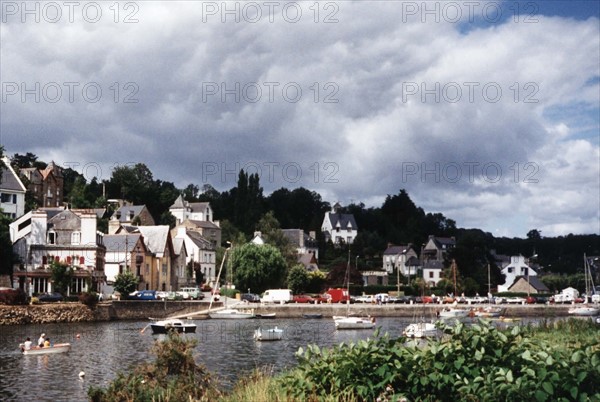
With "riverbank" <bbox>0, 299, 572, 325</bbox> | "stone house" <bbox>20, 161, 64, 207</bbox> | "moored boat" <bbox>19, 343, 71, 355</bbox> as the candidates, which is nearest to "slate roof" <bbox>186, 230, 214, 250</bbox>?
"stone house" <bbox>20, 161, 64, 207</bbox>

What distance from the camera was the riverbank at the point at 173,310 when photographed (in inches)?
3162

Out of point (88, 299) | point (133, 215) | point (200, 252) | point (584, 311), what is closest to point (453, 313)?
point (584, 311)

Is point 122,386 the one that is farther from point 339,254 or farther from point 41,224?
point 339,254

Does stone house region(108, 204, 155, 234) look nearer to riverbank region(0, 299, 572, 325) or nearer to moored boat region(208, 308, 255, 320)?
riverbank region(0, 299, 572, 325)

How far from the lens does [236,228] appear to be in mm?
181500

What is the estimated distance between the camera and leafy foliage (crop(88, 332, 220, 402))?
21925 millimetres

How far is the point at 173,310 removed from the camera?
96.9 metres

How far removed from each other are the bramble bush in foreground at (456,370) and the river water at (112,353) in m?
3.33

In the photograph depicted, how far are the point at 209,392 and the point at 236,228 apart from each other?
160m

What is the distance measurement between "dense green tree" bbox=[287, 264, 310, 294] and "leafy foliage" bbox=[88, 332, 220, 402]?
9799cm

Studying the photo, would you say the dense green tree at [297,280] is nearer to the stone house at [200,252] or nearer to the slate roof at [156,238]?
A: the slate roof at [156,238]

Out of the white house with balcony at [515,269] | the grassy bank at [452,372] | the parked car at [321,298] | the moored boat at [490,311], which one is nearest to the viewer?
the grassy bank at [452,372]

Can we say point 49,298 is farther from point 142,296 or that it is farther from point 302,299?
point 302,299

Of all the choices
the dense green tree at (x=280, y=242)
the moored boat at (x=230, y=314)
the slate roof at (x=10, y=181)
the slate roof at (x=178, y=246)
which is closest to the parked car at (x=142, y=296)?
the moored boat at (x=230, y=314)
